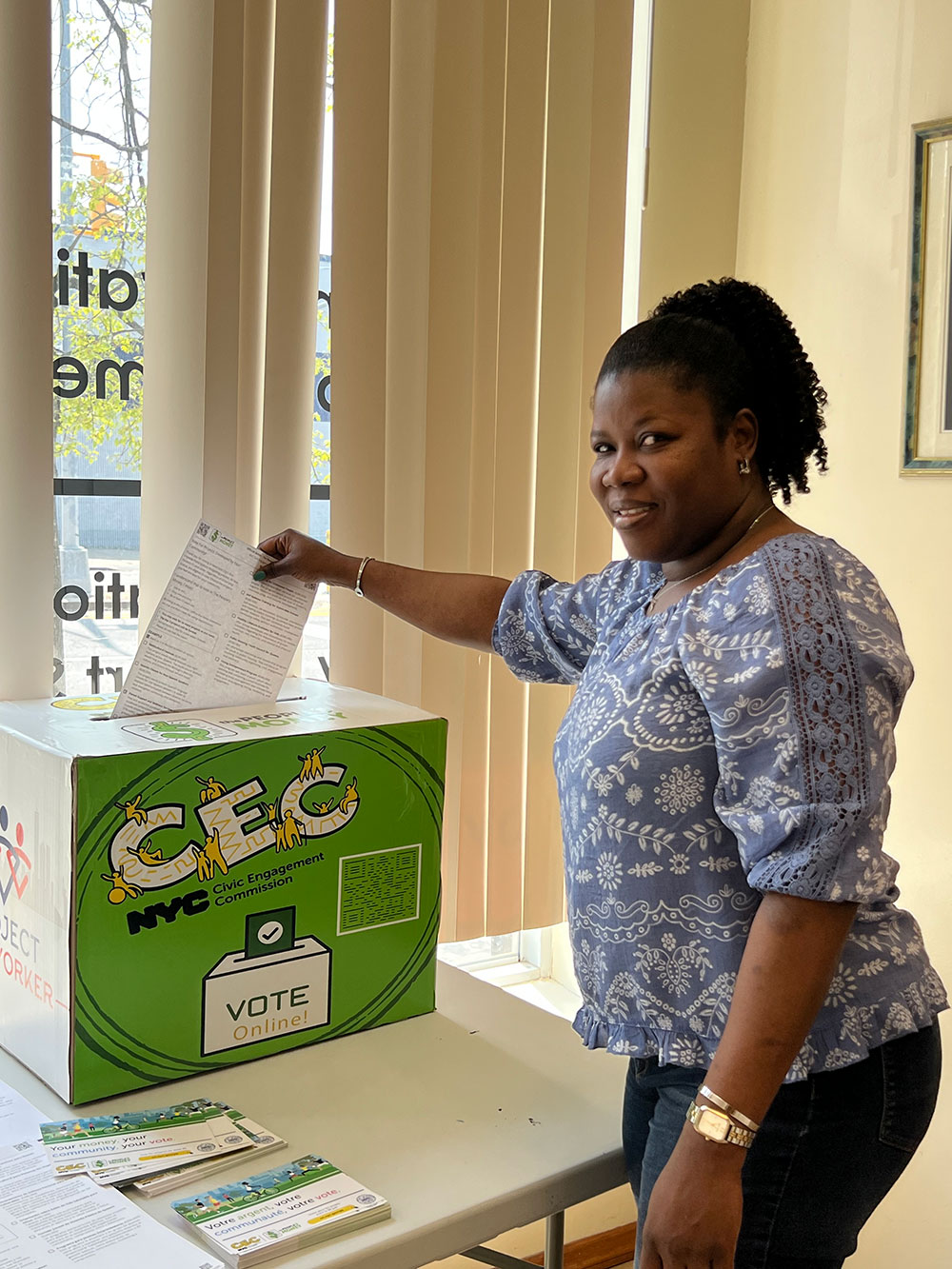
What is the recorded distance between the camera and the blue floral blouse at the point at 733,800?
914mm

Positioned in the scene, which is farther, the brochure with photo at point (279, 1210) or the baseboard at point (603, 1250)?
the baseboard at point (603, 1250)

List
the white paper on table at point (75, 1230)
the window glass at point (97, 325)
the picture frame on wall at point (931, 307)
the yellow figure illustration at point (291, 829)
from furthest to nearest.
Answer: the picture frame on wall at point (931, 307) < the window glass at point (97, 325) < the yellow figure illustration at point (291, 829) < the white paper on table at point (75, 1230)

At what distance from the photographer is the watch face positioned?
3.00ft

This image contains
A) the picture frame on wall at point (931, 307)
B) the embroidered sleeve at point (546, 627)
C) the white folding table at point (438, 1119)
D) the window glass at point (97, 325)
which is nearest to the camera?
the white folding table at point (438, 1119)

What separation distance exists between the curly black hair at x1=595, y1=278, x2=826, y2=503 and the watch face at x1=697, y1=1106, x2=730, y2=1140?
1.70ft

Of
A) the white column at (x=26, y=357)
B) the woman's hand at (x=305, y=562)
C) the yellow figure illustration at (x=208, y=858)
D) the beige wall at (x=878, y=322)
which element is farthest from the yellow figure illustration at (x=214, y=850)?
the beige wall at (x=878, y=322)

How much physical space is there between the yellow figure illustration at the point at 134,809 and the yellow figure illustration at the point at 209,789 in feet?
0.19

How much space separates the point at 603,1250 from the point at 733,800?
148 cm

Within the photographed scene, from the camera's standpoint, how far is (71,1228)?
0.93m

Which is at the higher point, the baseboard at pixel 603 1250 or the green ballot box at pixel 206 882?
Answer: the green ballot box at pixel 206 882

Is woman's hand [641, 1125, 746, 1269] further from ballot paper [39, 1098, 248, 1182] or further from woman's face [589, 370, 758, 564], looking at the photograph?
woman's face [589, 370, 758, 564]

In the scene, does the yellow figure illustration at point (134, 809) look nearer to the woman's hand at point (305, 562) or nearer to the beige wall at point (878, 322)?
the woman's hand at point (305, 562)

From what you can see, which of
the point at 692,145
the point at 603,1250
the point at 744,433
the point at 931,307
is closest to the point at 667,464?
the point at 744,433

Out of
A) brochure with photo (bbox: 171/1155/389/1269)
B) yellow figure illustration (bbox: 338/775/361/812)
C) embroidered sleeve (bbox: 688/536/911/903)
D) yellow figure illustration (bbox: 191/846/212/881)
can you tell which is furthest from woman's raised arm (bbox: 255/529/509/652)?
brochure with photo (bbox: 171/1155/389/1269)
